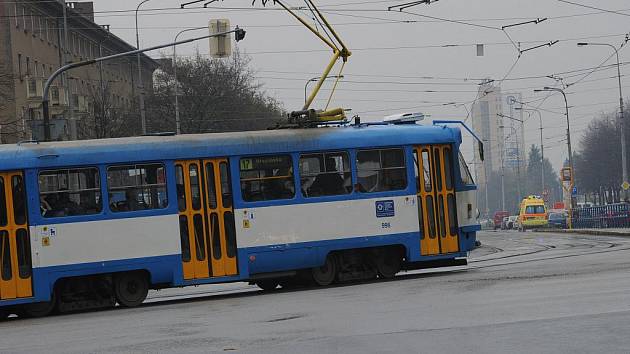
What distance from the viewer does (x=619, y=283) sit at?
52.7ft

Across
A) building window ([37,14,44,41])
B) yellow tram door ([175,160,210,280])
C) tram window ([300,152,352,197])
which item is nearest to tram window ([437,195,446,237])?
tram window ([300,152,352,197])

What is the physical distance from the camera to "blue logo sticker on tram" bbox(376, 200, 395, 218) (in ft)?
69.3

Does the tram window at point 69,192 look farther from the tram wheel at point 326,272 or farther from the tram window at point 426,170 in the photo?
the tram window at point 426,170

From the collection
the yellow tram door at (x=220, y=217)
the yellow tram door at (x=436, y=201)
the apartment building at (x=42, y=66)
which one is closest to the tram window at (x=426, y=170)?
the yellow tram door at (x=436, y=201)

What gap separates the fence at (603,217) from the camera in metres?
56.1

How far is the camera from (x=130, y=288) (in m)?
19.5

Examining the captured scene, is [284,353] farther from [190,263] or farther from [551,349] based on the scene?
[190,263]

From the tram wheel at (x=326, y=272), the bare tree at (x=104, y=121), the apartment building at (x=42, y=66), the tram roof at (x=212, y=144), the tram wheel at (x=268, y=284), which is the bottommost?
the tram wheel at (x=268, y=284)

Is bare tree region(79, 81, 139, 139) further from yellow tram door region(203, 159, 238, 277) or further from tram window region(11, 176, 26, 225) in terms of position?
tram window region(11, 176, 26, 225)

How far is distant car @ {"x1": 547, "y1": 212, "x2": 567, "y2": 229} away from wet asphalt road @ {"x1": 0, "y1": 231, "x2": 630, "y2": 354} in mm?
53574

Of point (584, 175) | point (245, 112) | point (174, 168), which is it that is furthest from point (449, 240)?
point (584, 175)

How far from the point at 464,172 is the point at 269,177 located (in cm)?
405

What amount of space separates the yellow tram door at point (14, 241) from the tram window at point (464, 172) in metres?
8.22

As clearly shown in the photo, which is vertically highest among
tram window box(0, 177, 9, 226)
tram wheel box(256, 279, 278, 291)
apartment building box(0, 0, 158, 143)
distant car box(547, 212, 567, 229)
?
apartment building box(0, 0, 158, 143)
